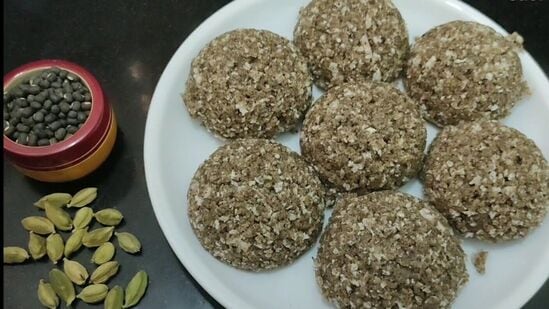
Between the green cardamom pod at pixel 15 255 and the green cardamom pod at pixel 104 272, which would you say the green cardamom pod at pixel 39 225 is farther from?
the green cardamom pod at pixel 104 272

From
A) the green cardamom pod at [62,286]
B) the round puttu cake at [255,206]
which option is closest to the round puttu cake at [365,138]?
the round puttu cake at [255,206]

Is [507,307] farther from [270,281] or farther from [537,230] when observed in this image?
[270,281]

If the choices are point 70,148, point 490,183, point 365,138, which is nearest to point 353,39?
point 365,138

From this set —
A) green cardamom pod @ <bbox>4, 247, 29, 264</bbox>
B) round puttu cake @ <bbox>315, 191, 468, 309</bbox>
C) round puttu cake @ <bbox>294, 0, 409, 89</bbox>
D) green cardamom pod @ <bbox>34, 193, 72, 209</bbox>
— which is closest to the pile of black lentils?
green cardamom pod @ <bbox>34, 193, 72, 209</bbox>

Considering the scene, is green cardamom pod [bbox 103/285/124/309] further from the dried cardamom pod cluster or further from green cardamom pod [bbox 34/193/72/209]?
green cardamom pod [bbox 34/193/72/209]

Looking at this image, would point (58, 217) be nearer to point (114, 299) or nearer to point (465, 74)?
point (114, 299)
